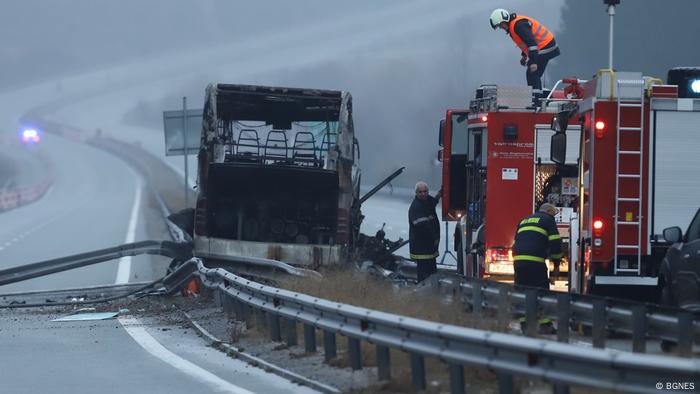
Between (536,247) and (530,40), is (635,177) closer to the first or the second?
(536,247)

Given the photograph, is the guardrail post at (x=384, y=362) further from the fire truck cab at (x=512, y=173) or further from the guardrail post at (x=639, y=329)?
the fire truck cab at (x=512, y=173)

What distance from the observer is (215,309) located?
18.4 m

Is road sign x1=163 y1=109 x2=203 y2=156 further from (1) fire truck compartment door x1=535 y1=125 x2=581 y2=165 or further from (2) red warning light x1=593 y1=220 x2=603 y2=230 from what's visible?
(2) red warning light x1=593 y1=220 x2=603 y2=230

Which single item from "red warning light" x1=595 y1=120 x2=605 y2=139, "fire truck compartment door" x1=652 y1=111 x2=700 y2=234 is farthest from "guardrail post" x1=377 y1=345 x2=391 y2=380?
"red warning light" x1=595 y1=120 x2=605 y2=139

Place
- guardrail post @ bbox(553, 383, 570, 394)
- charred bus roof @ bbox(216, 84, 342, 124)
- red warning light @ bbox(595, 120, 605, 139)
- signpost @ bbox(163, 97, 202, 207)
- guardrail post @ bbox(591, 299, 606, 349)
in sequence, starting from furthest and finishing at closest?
signpost @ bbox(163, 97, 202, 207) → charred bus roof @ bbox(216, 84, 342, 124) → red warning light @ bbox(595, 120, 605, 139) → guardrail post @ bbox(591, 299, 606, 349) → guardrail post @ bbox(553, 383, 570, 394)

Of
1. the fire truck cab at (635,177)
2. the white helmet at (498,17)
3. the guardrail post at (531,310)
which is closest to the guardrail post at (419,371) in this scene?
the guardrail post at (531,310)

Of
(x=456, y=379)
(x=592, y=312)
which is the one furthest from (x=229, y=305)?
(x=456, y=379)

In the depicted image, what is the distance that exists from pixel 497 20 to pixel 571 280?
21.6ft

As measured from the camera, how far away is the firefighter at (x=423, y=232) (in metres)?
19.1

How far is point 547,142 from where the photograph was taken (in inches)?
716

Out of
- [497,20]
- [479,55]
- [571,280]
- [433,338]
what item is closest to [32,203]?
[479,55]

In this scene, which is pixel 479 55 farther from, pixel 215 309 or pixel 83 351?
pixel 83 351

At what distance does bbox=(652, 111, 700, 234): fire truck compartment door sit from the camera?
1453 centimetres

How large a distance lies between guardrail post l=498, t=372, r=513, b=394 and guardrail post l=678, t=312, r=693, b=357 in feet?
5.61
